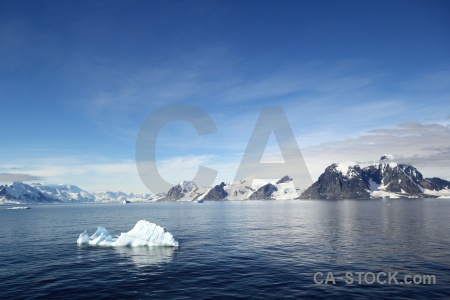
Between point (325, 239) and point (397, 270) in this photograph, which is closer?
point (397, 270)

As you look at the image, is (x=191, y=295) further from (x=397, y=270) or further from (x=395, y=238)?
(x=395, y=238)

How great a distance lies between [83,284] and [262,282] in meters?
21.0

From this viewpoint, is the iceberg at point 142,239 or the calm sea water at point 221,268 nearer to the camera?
the calm sea water at point 221,268

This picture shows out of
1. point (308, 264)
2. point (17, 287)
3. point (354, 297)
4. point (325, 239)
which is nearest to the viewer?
point (354, 297)

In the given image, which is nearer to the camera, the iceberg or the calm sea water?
the calm sea water

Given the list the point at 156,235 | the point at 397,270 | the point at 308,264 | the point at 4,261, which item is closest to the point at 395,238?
the point at 397,270

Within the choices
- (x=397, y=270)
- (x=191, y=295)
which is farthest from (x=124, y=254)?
(x=397, y=270)

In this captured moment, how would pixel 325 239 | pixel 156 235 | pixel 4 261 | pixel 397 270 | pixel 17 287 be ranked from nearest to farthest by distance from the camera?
pixel 17 287, pixel 397 270, pixel 4 261, pixel 156 235, pixel 325 239

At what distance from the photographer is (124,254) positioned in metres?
47.7

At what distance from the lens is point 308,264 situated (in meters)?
39.6

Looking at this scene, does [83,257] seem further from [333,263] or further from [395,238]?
[395,238]

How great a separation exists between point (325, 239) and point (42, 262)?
54.6 m

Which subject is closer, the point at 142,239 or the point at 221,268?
the point at 221,268

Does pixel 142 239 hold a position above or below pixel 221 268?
above
